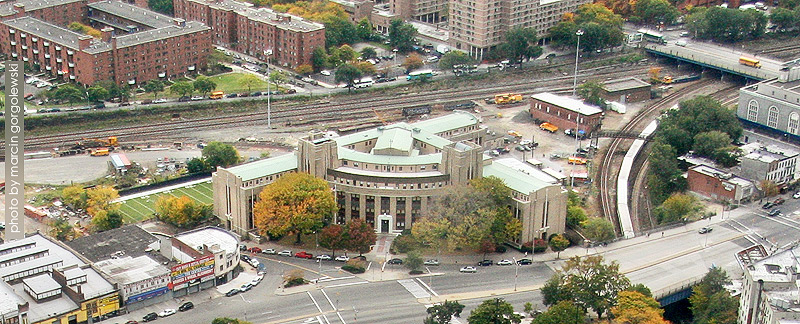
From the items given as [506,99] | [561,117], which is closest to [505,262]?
[561,117]

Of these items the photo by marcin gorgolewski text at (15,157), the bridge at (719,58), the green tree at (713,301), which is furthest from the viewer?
the bridge at (719,58)

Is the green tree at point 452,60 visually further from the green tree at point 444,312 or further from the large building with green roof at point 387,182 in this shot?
the green tree at point 444,312

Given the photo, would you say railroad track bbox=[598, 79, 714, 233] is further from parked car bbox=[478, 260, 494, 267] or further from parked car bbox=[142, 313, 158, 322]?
parked car bbox=[142, 313, 158, 322]

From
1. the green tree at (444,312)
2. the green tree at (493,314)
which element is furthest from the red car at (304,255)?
the green tree at (493,314)

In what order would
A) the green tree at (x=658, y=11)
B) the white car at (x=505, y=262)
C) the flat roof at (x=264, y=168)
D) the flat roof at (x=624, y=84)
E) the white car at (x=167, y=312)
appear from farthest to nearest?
1. the green tree at (x=658, y=11)
2. the flat roof at (x=624, y=84)
3. the flat roof at (x=264, y=168)
4. the white car at (x=505, y=262)
5. the white car at (x=167, y=312)

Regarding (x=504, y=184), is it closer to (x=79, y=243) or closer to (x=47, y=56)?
A: (x=79, y=243)

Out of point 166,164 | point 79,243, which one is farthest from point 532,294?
point 166,164

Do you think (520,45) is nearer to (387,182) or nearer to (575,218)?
(575,218)
